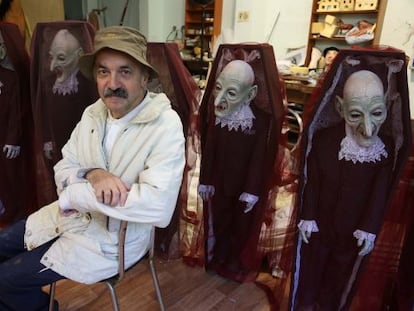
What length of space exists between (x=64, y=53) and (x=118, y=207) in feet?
3.55

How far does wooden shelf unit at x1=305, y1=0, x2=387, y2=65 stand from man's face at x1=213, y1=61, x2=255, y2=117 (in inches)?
111

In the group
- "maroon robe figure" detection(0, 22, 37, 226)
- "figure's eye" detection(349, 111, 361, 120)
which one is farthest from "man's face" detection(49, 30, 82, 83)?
"figure's eye" detection(349, 111, 361, 120)

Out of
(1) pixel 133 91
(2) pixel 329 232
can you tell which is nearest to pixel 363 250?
(2) pixel 329 232

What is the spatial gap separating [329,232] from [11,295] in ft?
3.75

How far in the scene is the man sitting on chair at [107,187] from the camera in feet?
3.21

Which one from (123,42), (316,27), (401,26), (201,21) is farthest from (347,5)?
(123,42)

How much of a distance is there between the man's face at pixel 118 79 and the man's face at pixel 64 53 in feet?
2.18

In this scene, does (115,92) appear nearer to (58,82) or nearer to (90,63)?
(90,63)

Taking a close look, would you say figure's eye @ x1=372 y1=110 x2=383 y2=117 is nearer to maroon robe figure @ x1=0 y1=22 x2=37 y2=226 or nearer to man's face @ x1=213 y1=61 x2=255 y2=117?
man's face @ x1=213 y1=61 x2=255 y2=117

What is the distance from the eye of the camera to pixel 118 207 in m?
0.95

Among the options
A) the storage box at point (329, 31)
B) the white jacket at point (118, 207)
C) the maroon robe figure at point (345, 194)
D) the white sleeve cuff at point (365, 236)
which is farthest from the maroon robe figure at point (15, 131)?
the storage box at point (329, 31)

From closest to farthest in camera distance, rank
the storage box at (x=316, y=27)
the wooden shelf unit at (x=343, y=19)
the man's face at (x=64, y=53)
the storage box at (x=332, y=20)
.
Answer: the man's face at (x=64, y=53)
the wooden shelf unit at (x=343, y=19)
the storage box at (x=332, y=20)
the storage box at (x=316, y=27)

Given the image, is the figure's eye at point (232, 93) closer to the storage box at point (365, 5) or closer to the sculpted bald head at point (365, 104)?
the sculpted bald head at point (365, 104)

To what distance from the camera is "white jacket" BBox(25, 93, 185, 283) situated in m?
0.97
